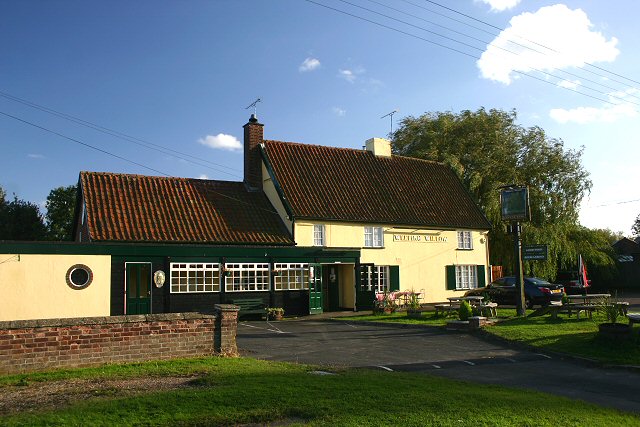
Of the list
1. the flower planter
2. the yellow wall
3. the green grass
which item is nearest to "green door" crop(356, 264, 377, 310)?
the green grass

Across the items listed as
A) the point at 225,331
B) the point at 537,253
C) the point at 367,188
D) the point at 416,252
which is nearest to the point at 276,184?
the point at 367,188

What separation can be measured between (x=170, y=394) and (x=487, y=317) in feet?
46.3

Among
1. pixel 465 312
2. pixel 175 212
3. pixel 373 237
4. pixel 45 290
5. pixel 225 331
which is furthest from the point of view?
pixel 373 237

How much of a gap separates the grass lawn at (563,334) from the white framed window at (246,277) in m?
4.90

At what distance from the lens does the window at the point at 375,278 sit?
2858 cm

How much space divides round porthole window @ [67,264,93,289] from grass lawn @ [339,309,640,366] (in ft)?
33.8

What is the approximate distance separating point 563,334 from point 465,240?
1725 centimetres

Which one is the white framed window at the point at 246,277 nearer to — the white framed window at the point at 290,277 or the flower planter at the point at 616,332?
the white framed window at the point at 290,277

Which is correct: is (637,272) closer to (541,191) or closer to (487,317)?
(541,191)

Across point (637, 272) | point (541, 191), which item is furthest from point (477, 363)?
point (637, 272)

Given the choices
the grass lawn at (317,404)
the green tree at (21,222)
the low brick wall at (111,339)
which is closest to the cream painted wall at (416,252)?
the low brick wall at (111,339)

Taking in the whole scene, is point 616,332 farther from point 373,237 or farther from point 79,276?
point 79,276

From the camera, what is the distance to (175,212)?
83.3 ft

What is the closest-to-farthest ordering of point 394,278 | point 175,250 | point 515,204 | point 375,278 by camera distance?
point 515,204 → point 175,250 → point 375,278 → point 394,278
